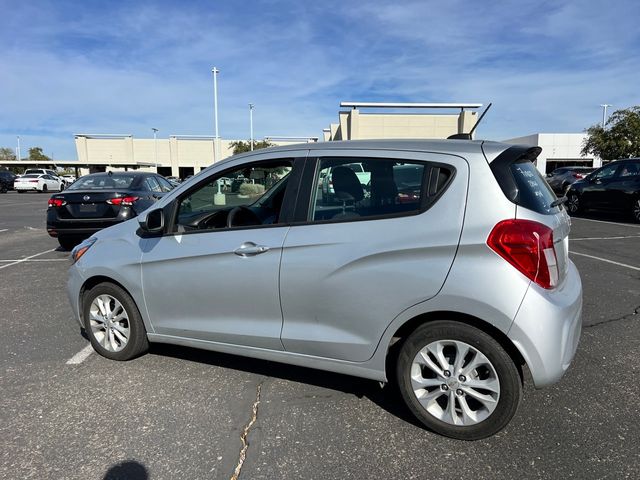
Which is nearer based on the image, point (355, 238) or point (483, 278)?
point (483, 278)

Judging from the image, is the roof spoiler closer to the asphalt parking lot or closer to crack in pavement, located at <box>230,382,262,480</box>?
the asphalt parking lot

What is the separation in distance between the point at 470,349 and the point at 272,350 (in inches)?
51.8

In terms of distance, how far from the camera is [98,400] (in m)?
3.20

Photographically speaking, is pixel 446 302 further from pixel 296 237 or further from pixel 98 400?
pixel 98 400

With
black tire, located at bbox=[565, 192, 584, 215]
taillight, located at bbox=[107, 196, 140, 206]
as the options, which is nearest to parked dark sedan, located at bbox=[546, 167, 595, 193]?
black tire, located at bbox=[565, 192, 584, 215]

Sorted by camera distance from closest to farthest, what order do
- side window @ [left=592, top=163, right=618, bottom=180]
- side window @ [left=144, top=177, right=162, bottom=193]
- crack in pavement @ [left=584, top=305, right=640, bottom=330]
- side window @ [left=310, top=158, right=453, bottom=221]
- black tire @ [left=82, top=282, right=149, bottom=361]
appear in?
side window @ [left=310, top=158, right=453, bottom=221] < black tire @ [left=82, top=282, right=149, bottom=361] < crack in pavement @ [left=584, top=305, right=640, bottom=330] < side window @ [left=144, top=177, right=162, bottom=193] < side window @ [left=592, top=163, right=618, bottom=180]

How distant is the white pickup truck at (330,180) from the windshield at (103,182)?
21.1 feet

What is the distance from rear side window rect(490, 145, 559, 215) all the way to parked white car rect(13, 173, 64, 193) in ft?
126

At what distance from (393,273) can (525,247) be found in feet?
2.40

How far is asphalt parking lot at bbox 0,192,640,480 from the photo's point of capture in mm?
2467

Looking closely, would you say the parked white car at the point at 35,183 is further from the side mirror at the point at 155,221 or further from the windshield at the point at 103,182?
the side mirror at the point at 155,221

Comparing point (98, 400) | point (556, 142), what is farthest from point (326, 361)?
point (556, 142)

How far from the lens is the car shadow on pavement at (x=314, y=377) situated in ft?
10.2

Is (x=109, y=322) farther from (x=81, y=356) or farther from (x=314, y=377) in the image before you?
(x=314, y=377)
